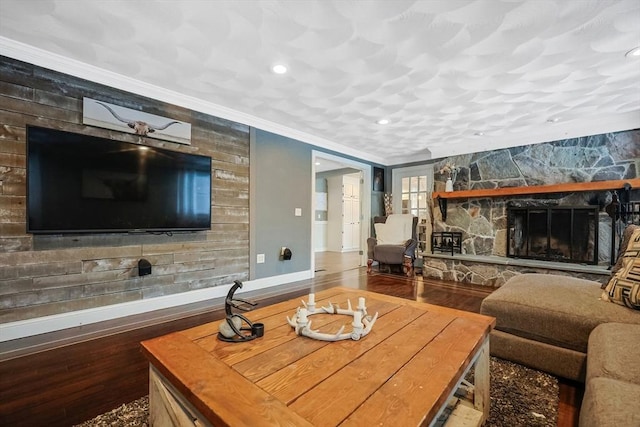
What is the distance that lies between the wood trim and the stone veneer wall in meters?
0.20

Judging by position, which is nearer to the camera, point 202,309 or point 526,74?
point 526,74

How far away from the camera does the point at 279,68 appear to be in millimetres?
2432

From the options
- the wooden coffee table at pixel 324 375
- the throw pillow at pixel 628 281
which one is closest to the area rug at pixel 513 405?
the wooden coffee table at pixel 324 375

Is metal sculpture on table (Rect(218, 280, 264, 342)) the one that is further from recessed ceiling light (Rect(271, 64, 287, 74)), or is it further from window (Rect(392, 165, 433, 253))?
window (Rect(392, 165, 433, 253))

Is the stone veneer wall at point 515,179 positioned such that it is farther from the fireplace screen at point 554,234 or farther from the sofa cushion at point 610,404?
the sofa cushion at point 610,404

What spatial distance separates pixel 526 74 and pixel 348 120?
6.23 ft

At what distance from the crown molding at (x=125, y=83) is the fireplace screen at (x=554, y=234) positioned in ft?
11.4

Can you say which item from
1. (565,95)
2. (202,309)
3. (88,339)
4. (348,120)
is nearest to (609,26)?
(565,95)

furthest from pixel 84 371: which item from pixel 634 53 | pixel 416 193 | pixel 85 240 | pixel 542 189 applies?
pixel 416 193

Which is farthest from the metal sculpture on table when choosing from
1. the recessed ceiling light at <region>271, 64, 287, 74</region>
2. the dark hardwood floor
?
the recessed ceiling light at <region>271, 64, 287, 74</region>

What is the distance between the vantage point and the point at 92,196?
2438 millimetres

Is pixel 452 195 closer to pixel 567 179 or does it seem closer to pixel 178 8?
pixel 567 179

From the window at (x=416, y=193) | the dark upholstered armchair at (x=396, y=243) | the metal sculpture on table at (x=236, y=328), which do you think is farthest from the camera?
the window at (x=416, y=193)

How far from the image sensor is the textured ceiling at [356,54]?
178 centimetres
